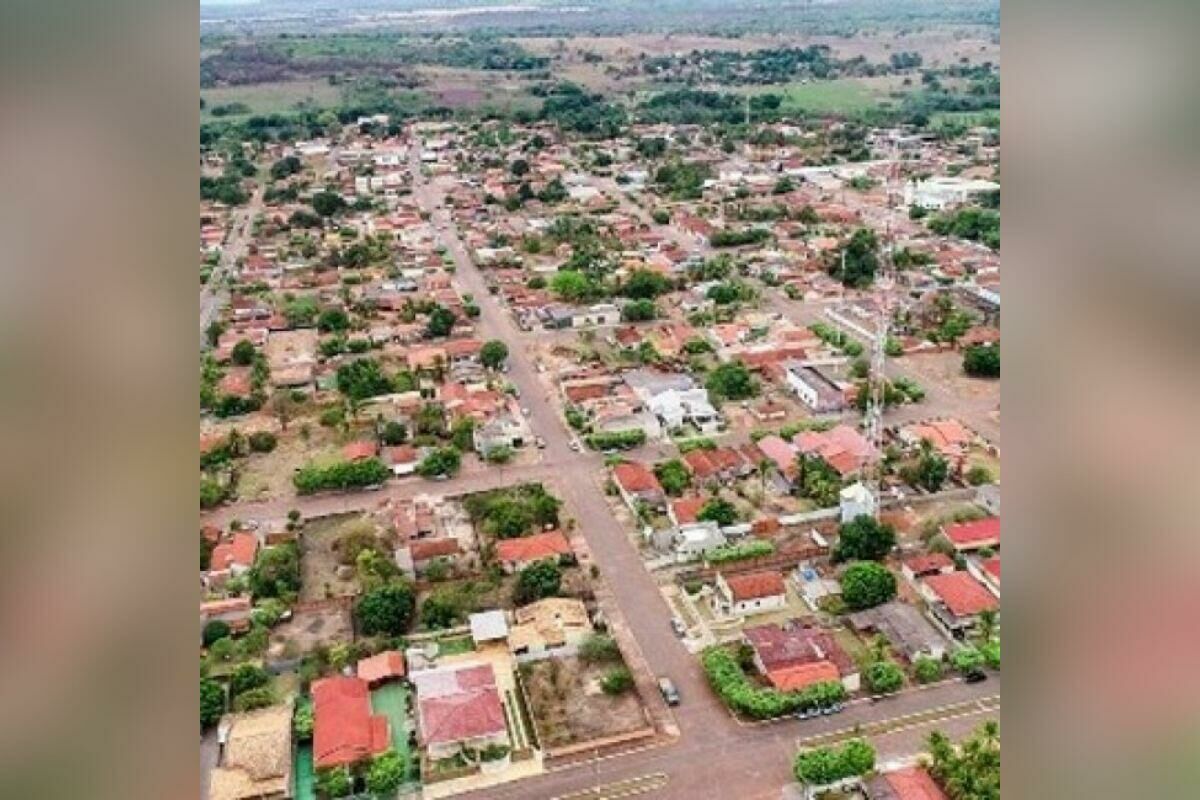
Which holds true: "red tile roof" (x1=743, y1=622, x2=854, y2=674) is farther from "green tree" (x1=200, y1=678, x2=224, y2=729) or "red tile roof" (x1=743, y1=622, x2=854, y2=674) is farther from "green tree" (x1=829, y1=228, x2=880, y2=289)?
"green tree" (x1=829, y1=228, x2=880, y2=289)

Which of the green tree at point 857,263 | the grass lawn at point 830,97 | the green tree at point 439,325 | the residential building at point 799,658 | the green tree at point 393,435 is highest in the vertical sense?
the grass lawn at point 830,97

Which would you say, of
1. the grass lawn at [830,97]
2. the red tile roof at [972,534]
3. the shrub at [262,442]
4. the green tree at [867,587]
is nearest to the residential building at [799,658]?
the green tree at [867,587]

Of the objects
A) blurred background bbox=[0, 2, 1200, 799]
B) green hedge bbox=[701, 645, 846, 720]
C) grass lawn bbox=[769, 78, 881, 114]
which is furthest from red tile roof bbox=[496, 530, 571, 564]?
grass lawn bbox=[769, 78, 881, 114]

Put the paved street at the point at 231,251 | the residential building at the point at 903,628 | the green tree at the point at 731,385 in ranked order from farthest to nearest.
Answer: the paved street at the point at 231,251
the green tree at the point at 731,385
the residential building at the point at 903,628

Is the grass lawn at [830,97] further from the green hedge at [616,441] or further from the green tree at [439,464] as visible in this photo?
the green tree at [439,464]

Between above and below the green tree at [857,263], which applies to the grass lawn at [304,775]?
below

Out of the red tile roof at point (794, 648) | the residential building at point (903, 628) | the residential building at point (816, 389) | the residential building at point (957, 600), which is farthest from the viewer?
the residential building at point (816, 389)
